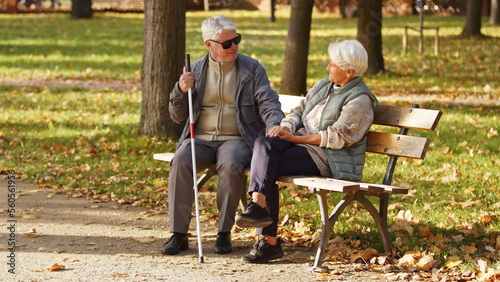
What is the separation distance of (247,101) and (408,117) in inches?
44.0

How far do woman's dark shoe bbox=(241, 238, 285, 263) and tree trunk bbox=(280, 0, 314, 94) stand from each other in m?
6.12

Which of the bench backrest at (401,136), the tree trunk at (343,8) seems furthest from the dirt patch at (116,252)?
the tree trunk at (343,8)

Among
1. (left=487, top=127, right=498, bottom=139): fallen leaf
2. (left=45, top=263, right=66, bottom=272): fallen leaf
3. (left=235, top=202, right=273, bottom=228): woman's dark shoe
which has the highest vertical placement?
(left=235, top=202, right=273, bottom=228): woman's dark shoe

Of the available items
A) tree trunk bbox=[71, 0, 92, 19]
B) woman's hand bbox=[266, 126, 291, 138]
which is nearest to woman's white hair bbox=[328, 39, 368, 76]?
woman's hand bbox=[266, 126, 291, 138]

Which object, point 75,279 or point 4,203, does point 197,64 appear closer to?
point 75,279

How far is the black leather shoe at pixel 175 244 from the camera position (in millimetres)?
4582

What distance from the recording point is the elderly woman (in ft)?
14.5

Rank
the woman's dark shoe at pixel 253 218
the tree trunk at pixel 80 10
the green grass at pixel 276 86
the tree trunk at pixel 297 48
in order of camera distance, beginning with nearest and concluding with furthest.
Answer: the woman's dark shoe at pixel 253 218 < the green grass at pixel 276 86 < the tree trunk at pixel 297 48 < the tree trunk at pixel 80 10

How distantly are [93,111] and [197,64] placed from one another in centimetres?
549

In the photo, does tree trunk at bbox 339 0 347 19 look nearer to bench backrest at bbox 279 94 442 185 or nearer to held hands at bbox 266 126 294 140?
bench backrest at bbox 279 94 442 185

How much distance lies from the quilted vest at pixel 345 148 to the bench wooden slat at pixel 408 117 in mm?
202

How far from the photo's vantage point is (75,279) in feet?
13.4

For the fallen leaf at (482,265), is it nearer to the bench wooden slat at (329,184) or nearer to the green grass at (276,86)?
the green grass at (276,86)

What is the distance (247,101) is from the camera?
490 centimetres
